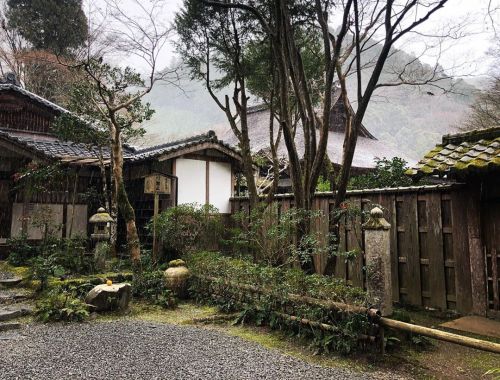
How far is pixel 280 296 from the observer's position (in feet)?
17.7

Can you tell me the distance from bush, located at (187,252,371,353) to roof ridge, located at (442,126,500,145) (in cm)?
310

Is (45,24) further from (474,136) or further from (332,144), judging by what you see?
(474,136)

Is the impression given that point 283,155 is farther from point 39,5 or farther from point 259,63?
point 39,5

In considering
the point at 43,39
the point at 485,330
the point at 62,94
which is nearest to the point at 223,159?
the point at 485,330

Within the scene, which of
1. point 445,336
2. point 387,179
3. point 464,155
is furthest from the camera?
point 387,179

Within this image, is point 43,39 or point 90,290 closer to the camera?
point 90,290

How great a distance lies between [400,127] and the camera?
46.7m

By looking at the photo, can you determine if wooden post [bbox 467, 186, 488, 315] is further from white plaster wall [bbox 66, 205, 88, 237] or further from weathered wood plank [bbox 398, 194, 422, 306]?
white plaster wall [bbox 66, 205, 88, 237]

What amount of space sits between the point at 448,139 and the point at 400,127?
44.2 meters

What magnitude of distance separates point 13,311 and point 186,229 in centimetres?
394

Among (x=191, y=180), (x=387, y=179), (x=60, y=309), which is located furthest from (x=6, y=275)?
(x=387, y=179)

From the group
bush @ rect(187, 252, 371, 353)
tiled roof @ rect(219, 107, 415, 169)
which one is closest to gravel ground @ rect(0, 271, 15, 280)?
bush @ rect(187, 252, 371, 353)

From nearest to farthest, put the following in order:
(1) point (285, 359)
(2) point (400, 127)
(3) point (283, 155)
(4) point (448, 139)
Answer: (1) point (285, 359) → (4) point (448, 139) → (3) point (283, 155) → (2) point (400, 127)

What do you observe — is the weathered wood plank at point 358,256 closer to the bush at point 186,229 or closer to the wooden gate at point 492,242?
the wooden gate at point 492,242
